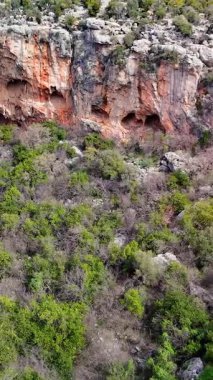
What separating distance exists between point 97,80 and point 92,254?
9488 mm

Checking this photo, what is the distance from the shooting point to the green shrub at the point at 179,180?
61.0 ft

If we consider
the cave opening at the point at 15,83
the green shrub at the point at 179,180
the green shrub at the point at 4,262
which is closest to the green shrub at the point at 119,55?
the cave opening at the point at 15,83

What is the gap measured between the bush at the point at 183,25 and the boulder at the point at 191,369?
587 inches

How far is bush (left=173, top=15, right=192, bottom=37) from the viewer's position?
68.9 ft

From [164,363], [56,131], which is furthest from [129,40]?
[164,363]

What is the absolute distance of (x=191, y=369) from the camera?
1188 cm

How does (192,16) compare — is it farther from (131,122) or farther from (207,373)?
(207,373)

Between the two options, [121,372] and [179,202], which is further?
[179,202]

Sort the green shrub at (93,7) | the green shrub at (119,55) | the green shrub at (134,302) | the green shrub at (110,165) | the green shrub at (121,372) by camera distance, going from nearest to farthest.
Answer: the green shrub at (121,372)
the green shrub at (134,302)
the green shrub at (110,165)
the green shrub at (119,55)
the green shrub at (93,7)

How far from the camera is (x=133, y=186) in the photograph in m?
18.8

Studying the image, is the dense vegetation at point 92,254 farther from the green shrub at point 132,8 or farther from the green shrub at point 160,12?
the green shrub at point 160,12

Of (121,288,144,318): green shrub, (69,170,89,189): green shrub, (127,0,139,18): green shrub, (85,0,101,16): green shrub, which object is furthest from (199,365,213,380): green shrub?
(85,0,101,16): green shrub

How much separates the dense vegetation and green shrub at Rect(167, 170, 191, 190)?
0.04m

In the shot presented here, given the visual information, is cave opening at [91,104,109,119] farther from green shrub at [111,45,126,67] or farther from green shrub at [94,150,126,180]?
green shrub at [94,150,126,180]
